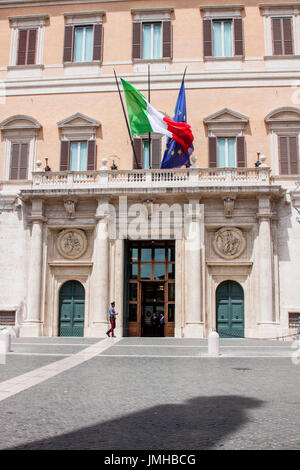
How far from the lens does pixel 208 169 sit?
69.7ft

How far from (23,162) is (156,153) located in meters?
6.40

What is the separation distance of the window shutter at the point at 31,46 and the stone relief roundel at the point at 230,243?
1289 cm

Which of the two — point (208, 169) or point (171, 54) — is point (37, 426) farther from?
point (171, 54)

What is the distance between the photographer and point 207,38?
23578mm

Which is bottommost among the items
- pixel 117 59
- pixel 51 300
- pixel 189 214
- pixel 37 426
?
pixel 37 426

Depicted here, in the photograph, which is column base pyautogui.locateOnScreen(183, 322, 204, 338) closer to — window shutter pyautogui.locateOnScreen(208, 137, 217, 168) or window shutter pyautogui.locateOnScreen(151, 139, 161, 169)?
window shutter pyautogui.locateOnScreen(208, 137, 217, 168)

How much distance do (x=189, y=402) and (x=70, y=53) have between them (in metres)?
21.0

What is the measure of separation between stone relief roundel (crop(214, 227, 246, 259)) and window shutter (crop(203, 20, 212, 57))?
29.0 feet

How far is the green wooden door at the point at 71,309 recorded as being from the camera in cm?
2167

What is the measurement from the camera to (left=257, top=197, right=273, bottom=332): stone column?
65.9 feet

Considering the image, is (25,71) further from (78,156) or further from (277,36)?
(277,36)

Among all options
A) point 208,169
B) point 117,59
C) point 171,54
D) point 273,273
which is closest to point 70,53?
point 117,59

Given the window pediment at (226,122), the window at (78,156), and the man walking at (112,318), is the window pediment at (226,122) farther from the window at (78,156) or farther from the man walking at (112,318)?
the man walking at (112,318)

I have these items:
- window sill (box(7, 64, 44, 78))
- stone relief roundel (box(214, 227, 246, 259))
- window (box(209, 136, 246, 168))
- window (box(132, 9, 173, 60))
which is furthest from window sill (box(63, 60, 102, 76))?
stone relief roundel (box(214, 227, 246, 259))
